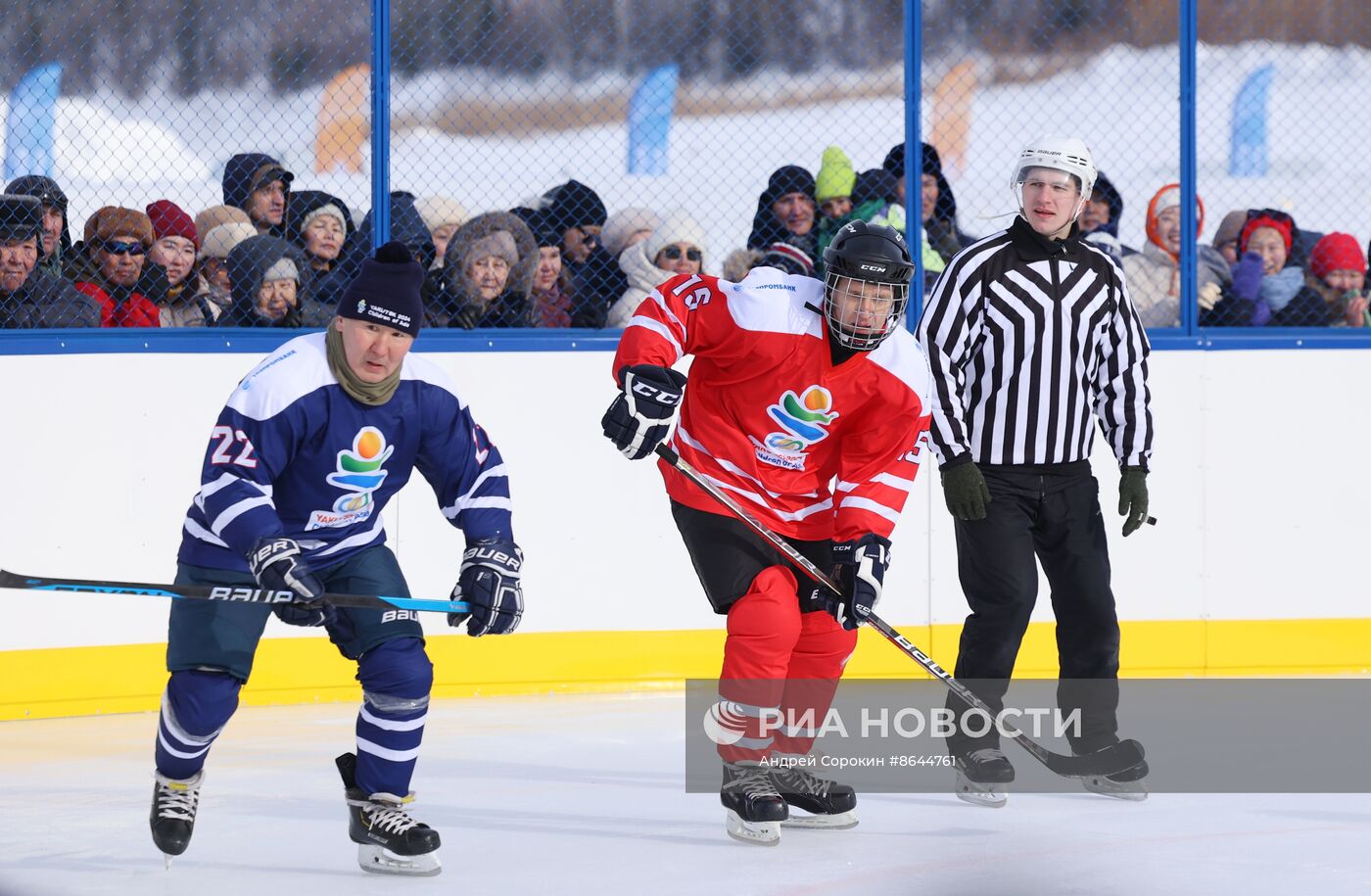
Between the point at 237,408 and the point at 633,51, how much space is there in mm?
6549

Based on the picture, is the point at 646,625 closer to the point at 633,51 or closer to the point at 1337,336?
the point at 1337,336

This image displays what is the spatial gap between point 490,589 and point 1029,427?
133cm

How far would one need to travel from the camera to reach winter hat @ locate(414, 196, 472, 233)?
17.4ft

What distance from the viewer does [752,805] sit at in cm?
351

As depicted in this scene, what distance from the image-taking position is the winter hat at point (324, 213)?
16.7 feet

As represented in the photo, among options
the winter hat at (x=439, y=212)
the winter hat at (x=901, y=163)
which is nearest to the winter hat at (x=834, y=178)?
the winter hat at (x=901, y=163)

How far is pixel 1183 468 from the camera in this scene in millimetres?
5266

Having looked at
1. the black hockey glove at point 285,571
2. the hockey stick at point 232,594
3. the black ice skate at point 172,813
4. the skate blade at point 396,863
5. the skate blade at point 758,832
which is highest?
the black hockey glove at point 285,571

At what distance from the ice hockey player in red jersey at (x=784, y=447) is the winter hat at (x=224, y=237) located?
1.85m

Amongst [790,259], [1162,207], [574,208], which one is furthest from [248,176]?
[1162,207]

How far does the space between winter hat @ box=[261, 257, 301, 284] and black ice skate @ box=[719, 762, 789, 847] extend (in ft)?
6.95

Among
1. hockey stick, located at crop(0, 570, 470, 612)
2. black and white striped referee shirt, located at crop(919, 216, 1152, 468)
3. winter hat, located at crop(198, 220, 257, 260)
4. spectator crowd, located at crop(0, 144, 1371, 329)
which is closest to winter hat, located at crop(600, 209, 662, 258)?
spectator crowd, located at crop(0, 144, 1371, 329)

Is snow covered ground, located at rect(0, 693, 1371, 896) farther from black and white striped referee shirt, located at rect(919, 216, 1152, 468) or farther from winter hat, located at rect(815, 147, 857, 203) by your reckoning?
winter hat, located at rect(815, 147, 857, 203)

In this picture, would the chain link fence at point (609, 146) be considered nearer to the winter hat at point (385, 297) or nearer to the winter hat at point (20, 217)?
the winter hat at point (20, 217)
